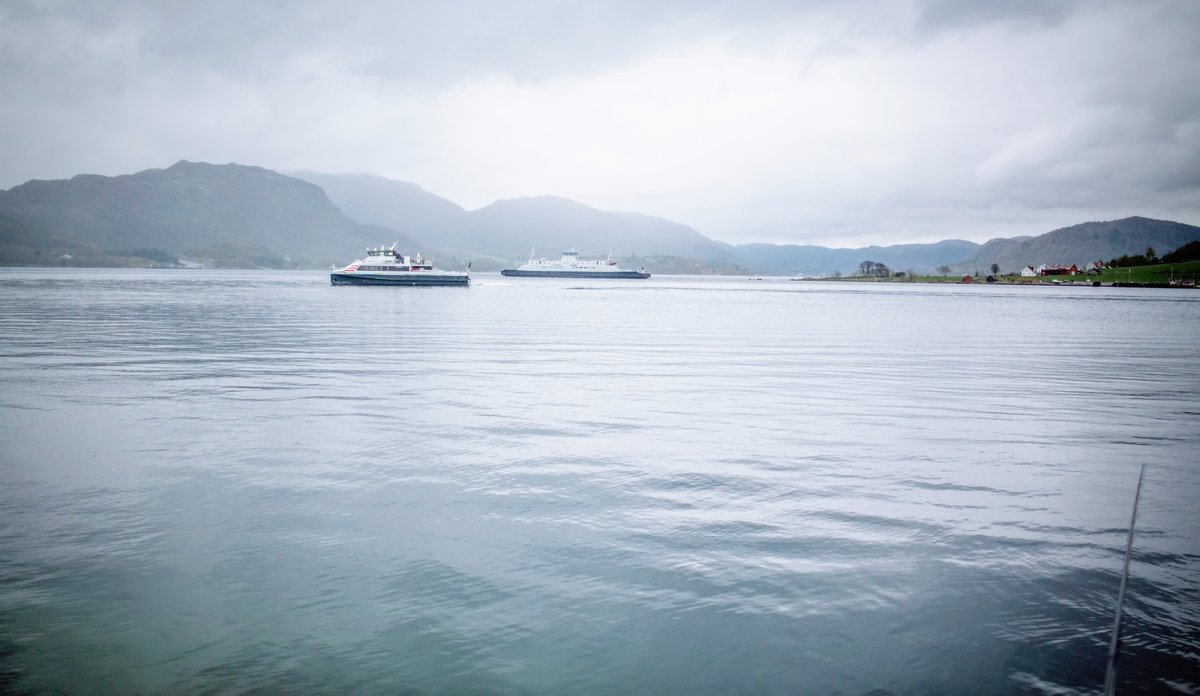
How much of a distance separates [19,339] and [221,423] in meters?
26.6

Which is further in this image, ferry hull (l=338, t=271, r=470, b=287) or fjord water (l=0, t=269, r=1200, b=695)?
ferry hull (l=338, t=271, r=470, b=287)

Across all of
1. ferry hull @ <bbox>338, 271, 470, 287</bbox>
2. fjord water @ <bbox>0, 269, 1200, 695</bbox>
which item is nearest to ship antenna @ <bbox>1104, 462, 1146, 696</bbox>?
fjord water @ <bbox>0, 269, 1200, 695</bbox>

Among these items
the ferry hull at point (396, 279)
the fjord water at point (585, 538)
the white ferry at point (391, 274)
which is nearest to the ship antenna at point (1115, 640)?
the fjord water at point (585, 538)

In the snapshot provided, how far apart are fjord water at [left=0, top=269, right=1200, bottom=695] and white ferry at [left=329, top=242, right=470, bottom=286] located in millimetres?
110313

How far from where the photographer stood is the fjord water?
6797 millimetres

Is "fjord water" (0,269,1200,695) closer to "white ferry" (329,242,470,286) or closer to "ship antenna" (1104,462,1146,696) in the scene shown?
"ship antenna" (1104,462,1146,696)

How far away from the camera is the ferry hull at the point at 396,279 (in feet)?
430

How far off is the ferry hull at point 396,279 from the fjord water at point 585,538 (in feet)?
360

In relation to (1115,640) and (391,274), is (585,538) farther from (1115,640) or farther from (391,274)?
(391,274)

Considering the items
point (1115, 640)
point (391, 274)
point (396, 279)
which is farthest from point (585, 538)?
point (391, 274)

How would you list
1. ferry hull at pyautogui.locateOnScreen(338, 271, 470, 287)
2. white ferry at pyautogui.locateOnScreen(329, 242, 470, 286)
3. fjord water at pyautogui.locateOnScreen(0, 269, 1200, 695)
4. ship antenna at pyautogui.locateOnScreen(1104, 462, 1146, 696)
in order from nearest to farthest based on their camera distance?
ship antenna at pyautogui.locateOnScreen(1104, 462, 1146, 696), fjord water at pyautogui.locateOnScreen(0, 269, 1200, 695), ferry hull at pyautogui.locateOnScreen(338, 271, 470, 287), white ferry at pyautogui.locateOnScreen(329, 242, 470, 286)

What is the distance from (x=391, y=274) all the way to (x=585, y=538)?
422ft

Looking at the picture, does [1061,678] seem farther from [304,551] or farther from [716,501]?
[304,551]

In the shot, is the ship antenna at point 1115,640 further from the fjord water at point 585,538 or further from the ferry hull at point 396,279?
the ferry hull at point 396,279
